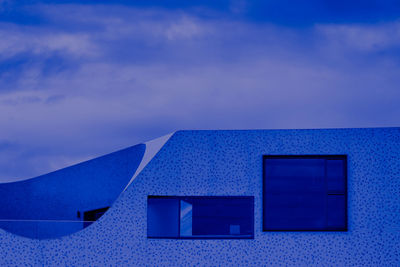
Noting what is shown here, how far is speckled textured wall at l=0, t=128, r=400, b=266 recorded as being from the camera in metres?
12.5

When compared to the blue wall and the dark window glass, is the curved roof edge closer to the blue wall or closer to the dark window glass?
the blue wall

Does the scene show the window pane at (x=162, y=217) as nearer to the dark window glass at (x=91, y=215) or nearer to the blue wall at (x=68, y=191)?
the blue wall at (x=68, y=191)

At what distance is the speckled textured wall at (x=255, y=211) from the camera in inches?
491

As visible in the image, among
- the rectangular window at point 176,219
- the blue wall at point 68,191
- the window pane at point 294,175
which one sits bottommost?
the rectangular window at point 176,219

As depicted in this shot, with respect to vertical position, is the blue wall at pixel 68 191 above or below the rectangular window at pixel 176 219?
above

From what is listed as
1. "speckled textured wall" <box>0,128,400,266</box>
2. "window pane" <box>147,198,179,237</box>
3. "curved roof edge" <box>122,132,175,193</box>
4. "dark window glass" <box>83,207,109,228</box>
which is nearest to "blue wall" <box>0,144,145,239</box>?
"dark window glass" <box>83,207,109,228</box>

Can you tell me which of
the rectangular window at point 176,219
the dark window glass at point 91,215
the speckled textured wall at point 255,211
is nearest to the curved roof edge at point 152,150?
the speckled textured wall at point 255,211

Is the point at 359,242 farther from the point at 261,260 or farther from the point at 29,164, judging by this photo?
the point at 29,164

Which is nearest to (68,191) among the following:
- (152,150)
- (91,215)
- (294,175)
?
(91,215)

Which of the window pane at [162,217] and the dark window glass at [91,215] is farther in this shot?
the dark window glass at [91,215]

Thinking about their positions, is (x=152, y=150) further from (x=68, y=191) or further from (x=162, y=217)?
(x=68, y=191)

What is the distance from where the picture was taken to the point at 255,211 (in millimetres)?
12562

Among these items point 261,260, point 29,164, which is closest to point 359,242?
point 261,260

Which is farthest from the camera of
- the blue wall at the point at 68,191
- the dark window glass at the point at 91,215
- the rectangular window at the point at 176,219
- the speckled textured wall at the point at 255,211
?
the dark window glass at the point at 91,215
